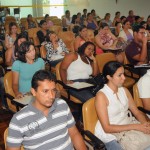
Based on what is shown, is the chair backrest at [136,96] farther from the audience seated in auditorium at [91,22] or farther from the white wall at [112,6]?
the white wall at [112,6]

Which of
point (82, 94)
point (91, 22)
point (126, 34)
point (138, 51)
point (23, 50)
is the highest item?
point (91, 22)

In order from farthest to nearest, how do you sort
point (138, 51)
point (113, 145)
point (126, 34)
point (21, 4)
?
point (21, 4), point (126, 34), point (138, 51), point (113, 145)

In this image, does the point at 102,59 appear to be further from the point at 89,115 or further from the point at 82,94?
the point at 89,115

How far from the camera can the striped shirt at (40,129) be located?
1681 mm

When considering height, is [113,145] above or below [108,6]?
below

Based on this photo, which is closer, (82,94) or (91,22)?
(82,94)

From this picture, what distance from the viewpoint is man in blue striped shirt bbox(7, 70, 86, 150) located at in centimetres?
169

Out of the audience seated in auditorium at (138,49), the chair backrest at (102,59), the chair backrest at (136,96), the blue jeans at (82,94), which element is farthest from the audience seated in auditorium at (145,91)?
the audience seated in auditorium at (138,49)

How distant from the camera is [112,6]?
39.0 ft

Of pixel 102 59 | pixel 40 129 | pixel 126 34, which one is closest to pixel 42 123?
pixel 40 129

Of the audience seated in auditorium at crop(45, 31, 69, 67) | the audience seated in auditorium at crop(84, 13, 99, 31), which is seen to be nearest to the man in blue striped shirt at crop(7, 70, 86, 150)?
the audience seated in auditorium at crop(45, 31, 69, 67)

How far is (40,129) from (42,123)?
0.04 m

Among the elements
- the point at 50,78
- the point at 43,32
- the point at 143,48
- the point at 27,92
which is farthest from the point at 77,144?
the point at 43,32

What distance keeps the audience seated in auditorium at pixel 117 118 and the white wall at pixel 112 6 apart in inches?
388
